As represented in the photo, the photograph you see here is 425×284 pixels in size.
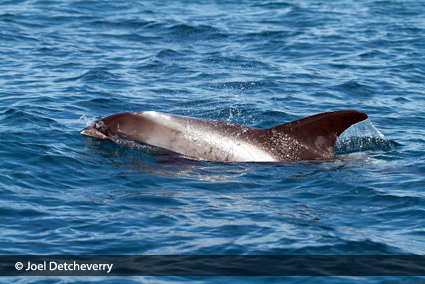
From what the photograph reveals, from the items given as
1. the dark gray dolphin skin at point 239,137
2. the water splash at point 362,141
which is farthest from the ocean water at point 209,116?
the dark gray dolphin skin at point 239,137

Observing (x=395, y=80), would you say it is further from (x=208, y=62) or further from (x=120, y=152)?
(x=120, y=152)

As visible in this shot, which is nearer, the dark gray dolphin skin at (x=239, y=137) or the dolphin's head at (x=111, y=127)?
the dark gray dolphin skin at (x=239, y=137)

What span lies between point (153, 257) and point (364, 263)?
275 centimetres

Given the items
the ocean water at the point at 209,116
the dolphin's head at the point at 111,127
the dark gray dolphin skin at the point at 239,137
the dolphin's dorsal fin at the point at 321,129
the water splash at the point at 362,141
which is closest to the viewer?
the ocean water at the point at 209,116

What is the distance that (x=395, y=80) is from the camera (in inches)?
827

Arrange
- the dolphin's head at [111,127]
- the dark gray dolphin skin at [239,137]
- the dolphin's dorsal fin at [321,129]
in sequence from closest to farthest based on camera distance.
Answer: the dolphin's dorsal fin at [321,129]
the dark gray dolphin skin at [239,137]
the dolphin's head at [111,127]

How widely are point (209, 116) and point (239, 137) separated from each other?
367cm

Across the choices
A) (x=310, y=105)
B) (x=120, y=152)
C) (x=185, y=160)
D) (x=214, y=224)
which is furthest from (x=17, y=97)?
(x=214, y=224)

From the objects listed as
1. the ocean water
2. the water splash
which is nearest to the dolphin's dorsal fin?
the ocean water

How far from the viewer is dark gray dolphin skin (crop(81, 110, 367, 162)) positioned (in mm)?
12880

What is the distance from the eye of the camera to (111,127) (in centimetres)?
1411

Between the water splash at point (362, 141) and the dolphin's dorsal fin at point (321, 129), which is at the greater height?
the dolphin's dorsal fin at point (321, 129)

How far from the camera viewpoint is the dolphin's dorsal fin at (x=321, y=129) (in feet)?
41.4

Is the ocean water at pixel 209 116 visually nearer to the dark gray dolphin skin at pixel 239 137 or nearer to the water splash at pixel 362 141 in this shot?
the water splash at pixel 362 141
